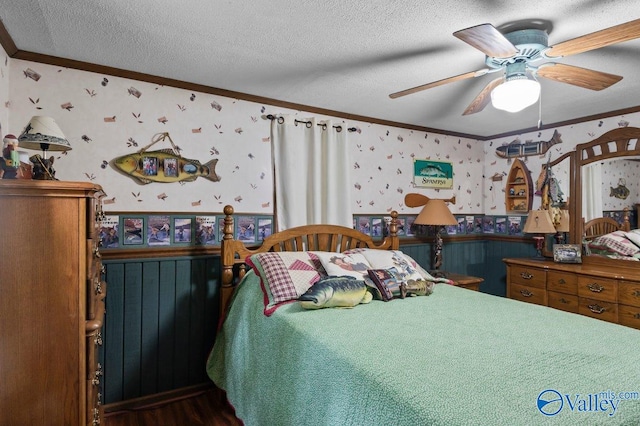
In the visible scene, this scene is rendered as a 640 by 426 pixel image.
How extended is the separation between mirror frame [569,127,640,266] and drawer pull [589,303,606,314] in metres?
0.45

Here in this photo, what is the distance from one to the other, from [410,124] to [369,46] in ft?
6.05

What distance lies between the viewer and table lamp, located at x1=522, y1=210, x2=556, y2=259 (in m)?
3.37

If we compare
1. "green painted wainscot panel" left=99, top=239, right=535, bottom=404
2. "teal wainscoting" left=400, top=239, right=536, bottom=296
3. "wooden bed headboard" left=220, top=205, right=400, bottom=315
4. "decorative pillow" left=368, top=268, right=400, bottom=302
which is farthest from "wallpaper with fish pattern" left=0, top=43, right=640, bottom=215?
"decorative pillow" left=368, top=268, right=400, bottom=302

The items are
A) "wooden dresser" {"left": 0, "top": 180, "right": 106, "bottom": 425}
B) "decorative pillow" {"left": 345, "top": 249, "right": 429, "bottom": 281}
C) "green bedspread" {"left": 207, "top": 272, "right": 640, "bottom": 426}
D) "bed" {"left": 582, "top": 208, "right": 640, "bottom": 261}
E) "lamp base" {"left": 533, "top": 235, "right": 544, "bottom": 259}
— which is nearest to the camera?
"green bedspread" {"left": 207, "top": 272, "right": 640, "bottom": 426}

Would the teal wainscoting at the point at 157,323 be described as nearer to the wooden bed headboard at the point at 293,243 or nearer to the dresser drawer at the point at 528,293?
the wooden bed headboard at the point at 293,243

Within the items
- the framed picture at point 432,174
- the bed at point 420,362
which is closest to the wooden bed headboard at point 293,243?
the bed at point 420,362

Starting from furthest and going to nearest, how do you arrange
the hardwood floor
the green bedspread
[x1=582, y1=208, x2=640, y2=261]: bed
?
1. [x1=582, y1=208, x2=640, y2=261]: bed
2. the hardwood floor
3. the green bedspread

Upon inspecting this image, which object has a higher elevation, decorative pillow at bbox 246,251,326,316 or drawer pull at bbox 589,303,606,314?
decorative pillow at bbox 246,251,326,316

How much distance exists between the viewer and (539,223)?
3410 millimetres

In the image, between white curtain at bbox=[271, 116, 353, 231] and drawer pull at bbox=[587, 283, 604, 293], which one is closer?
drawer pull at bbox=[587, 283, 604, 293]

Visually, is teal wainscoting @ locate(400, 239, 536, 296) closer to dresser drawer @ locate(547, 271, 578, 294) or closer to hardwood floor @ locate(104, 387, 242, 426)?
dresser drawer @ locate(547, 271, 578, 294)

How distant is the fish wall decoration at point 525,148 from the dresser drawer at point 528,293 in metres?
1.41

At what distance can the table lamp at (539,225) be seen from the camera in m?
3.37

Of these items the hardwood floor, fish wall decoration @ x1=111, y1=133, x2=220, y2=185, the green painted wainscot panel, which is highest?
fish wall decoration @ x1=111, y1=133, x2=220, y2=185
